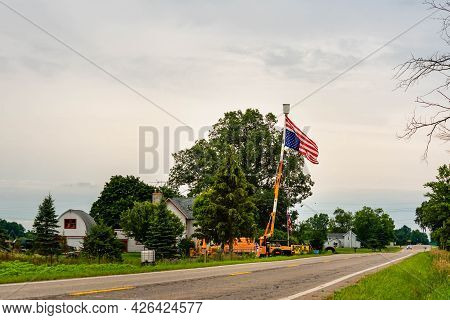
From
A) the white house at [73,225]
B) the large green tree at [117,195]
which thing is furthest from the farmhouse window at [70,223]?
the large green tree at [117,195]

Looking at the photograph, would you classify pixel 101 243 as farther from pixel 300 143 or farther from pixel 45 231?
pixel 45 231

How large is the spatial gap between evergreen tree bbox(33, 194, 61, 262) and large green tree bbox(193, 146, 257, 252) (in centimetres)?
1698

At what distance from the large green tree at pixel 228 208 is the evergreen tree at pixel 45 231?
16976 mm

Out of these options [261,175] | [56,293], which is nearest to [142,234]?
[261,175]

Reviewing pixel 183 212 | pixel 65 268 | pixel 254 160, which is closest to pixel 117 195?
pixel 183 212

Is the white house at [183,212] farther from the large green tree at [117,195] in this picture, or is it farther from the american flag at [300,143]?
the american flag at [300,143]

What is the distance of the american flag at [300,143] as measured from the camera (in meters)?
35.5

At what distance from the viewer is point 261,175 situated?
6581 centimetres

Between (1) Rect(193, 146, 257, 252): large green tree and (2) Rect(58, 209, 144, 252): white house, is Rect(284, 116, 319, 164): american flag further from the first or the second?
(2) Rect(58, 209, 144, 252): white house

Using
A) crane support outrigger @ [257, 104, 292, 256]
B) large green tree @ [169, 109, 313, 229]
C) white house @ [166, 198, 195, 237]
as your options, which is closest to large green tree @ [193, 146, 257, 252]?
crane support outrigger @ [257, 104, 292, 256]

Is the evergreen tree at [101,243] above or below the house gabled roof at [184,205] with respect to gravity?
below
